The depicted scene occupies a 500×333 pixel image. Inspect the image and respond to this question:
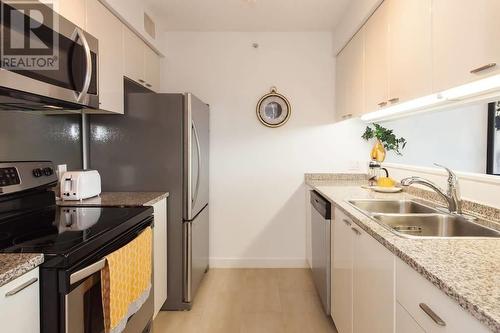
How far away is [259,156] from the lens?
346cm

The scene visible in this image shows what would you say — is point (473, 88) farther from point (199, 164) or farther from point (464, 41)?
point (199, 164)

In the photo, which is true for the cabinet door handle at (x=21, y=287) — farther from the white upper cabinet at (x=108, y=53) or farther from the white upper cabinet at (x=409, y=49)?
the white upper cabinet at (x=409, y=49)

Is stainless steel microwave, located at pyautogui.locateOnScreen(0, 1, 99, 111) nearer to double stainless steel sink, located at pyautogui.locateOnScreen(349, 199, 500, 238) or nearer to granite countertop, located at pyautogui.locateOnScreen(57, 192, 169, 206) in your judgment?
granite countertop, located at pyautogui.locateOnScreen(57, 192, 169, 206)

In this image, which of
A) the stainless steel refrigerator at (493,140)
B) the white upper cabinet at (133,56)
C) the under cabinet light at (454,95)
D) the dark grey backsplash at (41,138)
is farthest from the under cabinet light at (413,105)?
the dark grey backsplash at (41,138)

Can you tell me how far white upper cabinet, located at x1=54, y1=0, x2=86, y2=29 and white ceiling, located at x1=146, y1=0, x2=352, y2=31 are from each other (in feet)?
3.32

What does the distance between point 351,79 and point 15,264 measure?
2.71m

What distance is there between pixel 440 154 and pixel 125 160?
280 centimetres

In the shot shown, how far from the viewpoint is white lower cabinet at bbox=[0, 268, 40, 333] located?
88 cm

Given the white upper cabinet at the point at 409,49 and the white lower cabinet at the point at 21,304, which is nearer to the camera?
the white lower cabinet at the point at 21,304

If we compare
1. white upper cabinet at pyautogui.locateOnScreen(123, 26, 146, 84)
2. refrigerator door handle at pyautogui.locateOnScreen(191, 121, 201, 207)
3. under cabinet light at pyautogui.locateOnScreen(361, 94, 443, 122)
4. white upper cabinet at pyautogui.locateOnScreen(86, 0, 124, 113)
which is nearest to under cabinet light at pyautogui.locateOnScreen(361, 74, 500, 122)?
under cabinet light at pyautogui.locateOnScreen(361, 94, 443, 122)

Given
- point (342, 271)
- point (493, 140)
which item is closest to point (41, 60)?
point (342, 271)

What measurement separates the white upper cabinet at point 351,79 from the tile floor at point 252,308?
163 centimetres

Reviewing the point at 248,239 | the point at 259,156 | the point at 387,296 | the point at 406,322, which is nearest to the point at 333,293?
the point at 387,296

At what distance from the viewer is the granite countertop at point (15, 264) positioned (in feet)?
2.91
